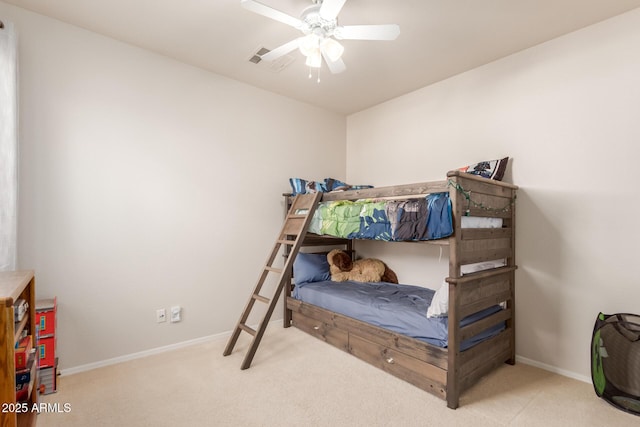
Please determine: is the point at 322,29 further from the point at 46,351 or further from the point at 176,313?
the point at 46,351

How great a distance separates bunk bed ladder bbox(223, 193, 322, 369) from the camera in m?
2.61

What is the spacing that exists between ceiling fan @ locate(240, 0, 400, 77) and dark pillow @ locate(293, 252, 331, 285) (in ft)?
6.91

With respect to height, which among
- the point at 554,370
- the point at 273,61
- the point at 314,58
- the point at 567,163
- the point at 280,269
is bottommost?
the point at 554,370

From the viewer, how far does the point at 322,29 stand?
1.97 metres

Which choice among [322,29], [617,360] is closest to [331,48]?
[322,29]

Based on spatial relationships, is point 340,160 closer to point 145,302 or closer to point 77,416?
point 145,302

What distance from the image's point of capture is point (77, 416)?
6.19ft

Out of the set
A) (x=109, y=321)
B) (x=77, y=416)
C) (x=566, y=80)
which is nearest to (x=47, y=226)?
(x=109, y=321)

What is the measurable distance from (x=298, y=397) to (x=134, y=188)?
216 cm

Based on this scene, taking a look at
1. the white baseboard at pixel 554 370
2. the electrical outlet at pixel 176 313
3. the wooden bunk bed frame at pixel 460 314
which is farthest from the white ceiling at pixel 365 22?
the white baseboard at pixel 554 370

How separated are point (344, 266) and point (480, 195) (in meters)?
1.76

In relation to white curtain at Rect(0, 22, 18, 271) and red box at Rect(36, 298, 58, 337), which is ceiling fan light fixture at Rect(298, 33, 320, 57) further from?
red box at Rect(36, 298, 58, 337)

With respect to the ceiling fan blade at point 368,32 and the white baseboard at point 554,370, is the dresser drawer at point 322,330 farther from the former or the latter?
the ceiling fan blade at point 368,32

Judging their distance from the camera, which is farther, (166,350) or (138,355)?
(166,350)
